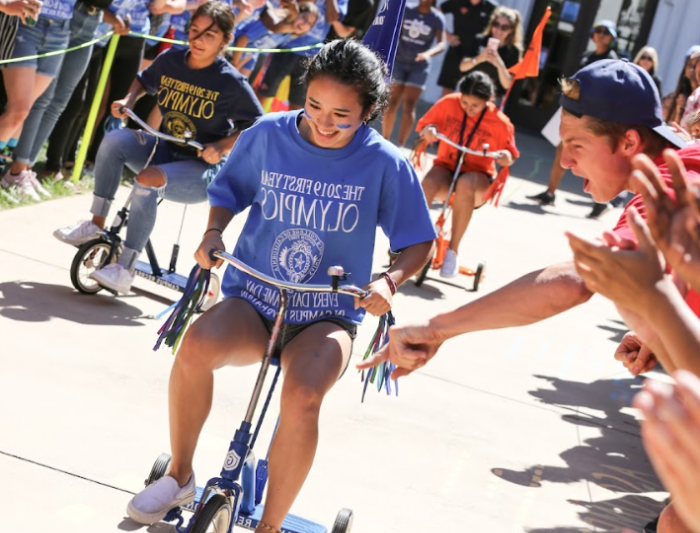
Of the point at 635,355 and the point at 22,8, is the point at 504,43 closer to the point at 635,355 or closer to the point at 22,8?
the point at 22,8

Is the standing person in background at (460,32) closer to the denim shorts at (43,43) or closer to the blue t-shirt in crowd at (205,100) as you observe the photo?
the denim shorts at (43,43)

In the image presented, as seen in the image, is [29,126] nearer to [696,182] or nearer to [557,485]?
[557,485]

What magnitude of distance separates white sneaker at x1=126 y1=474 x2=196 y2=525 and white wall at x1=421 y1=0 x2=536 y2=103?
50.5 feet

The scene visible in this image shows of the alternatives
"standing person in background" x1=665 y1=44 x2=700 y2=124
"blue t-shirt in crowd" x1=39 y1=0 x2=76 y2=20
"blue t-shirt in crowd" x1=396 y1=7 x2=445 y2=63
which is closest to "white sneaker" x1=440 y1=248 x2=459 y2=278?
"standing person in background" x1=665 y1=44 x2=700 y2=124

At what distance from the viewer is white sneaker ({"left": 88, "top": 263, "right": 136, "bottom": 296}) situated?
6133 millimetres

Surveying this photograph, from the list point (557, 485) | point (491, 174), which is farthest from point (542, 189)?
point (557, 485)

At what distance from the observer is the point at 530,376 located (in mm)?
6812

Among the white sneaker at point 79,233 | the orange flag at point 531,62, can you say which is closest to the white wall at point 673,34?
the orange flag at point 531,62

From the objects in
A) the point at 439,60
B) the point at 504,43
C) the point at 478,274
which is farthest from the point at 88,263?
the point at 439,60

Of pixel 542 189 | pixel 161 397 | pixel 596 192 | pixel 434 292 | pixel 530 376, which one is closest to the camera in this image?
pixel 596 192

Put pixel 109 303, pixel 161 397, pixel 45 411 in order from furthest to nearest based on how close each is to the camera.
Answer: pixel 109 303, pixel 161 397, pixel 45 411

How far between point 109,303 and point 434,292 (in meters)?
3.09

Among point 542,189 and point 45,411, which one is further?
point 542,189

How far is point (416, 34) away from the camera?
12.9 m
